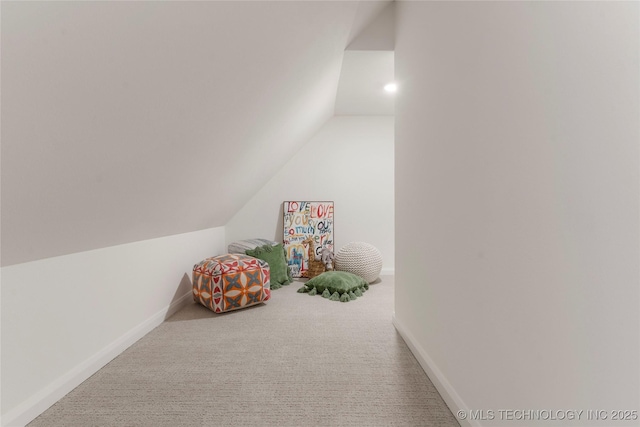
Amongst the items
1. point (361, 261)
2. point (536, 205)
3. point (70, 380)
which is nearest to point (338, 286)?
point (361, 261)

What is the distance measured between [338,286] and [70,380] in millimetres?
2033

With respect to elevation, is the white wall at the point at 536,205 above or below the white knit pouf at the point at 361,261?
above

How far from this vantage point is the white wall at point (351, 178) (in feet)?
13.2

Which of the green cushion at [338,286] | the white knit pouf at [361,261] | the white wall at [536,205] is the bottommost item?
the green cushion at [338,286]

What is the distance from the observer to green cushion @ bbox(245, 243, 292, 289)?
3295mm

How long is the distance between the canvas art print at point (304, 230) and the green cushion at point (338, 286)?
26.6 inches

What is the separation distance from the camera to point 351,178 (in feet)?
13.3

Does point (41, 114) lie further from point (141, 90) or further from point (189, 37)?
point (189, 37)

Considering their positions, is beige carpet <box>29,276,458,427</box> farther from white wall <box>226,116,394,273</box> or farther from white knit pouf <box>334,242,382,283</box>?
white wall <box>226,116,394,273</box>

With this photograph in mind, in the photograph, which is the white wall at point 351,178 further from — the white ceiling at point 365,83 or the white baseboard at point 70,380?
the white baseboard at point 70,380

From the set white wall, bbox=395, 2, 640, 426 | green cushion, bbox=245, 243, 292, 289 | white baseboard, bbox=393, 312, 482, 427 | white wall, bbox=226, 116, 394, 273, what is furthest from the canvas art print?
white wall, bbox=395, 2, 640, 426

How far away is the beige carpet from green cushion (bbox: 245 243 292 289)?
3.39 feet

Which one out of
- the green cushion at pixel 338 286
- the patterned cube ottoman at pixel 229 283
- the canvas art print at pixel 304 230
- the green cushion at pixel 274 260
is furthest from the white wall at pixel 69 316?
the canvas art print at pixel 304 230

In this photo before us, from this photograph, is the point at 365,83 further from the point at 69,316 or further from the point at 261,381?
the point at 69,316
